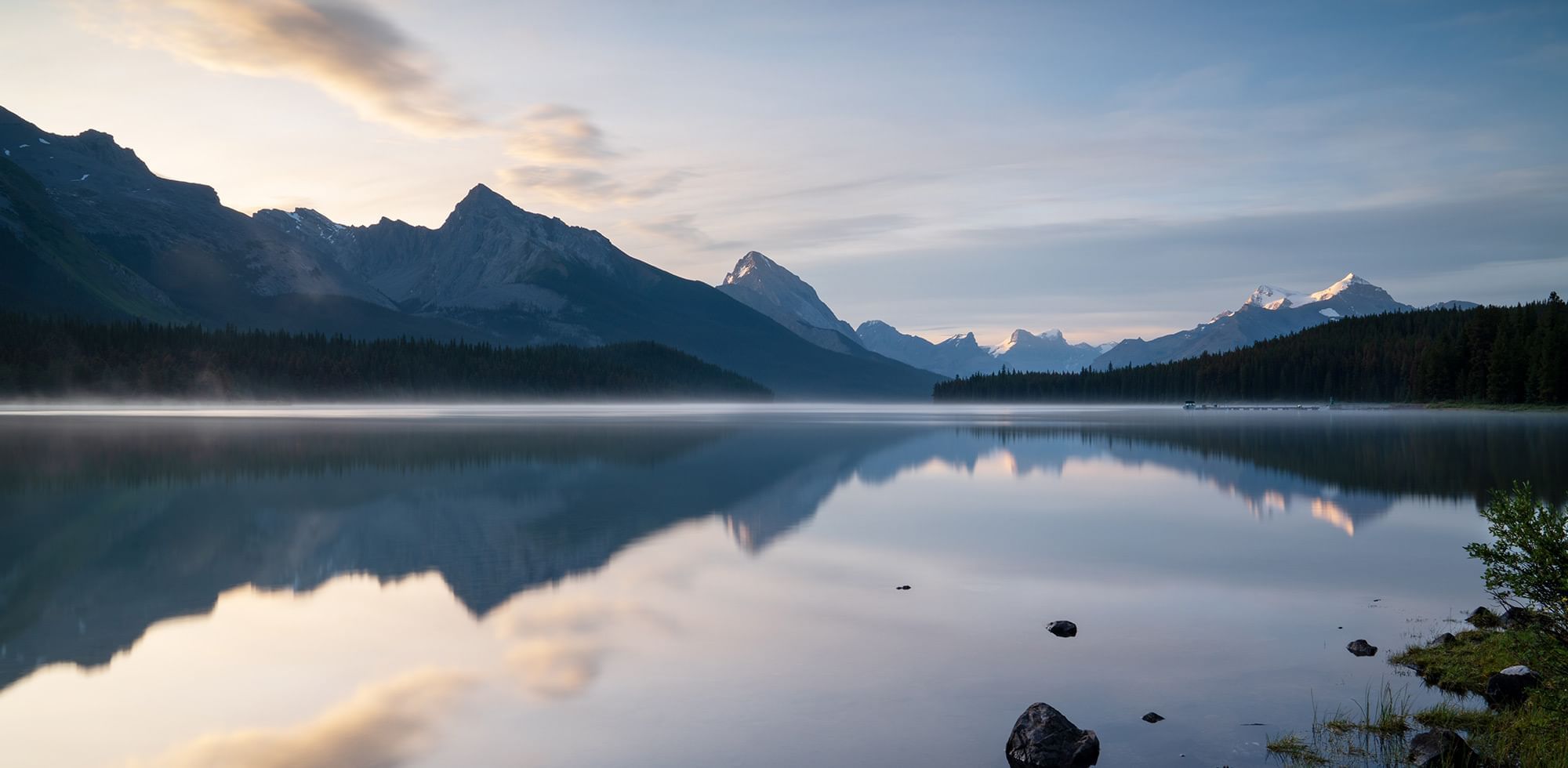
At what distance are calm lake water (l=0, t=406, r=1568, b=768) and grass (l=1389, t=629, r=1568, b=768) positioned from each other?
759 millimetres

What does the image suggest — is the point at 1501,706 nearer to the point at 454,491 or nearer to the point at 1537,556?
the point at 1537,556

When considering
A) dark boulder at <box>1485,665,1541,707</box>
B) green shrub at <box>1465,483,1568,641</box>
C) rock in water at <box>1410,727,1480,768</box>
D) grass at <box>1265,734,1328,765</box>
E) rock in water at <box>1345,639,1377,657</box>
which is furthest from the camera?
rock in water at <box>1345,639,1377,657</box>

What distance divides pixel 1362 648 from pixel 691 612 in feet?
37.9

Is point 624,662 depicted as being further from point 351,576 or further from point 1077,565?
point 1077,565

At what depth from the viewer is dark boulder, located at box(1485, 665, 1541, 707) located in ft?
40.9

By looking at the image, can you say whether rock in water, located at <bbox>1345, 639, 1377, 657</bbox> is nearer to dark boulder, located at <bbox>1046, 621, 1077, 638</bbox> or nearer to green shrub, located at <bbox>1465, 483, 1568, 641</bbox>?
green shrub, located at <bbox>1465, 483, 1568, 641</bbox>

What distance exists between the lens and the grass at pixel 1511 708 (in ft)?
34.4

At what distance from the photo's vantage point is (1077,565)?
23.4 m

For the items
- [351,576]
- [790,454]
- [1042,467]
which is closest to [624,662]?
[351,576]

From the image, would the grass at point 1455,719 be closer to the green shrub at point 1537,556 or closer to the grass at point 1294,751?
the green shrub at point 1537,556

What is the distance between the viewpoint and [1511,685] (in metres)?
12.6

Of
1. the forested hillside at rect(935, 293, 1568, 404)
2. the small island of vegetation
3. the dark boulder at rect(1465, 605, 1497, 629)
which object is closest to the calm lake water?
the small island of vegetation

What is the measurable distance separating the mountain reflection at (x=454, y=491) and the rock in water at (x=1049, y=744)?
11.1 meters

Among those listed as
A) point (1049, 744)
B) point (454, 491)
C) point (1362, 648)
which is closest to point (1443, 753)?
point (1049, 744)
